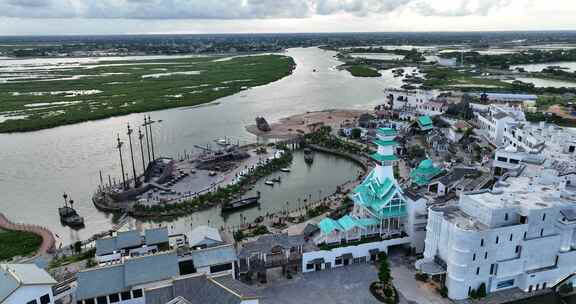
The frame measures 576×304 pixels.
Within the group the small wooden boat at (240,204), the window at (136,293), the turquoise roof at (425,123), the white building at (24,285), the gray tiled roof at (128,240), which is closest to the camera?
the white building at (24,285)

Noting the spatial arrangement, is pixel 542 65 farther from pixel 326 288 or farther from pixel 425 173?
pixel 326 288

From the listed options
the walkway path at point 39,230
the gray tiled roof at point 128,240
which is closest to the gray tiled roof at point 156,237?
the gray tiled roof at point 128,240

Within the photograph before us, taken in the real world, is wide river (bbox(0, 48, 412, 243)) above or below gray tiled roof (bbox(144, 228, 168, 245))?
below

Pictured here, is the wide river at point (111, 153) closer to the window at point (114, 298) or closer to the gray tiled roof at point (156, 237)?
the gray tiled roof at point (156, 237)

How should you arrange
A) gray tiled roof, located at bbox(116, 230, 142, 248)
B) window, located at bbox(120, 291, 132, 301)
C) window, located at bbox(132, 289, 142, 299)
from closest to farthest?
1. window, located at bbox(120, 291, 132, 301)
2. window, located at bbox(132, 289, 142, 299)
3. gray tiled roof, located at bbox(116, 230, 142, 248)

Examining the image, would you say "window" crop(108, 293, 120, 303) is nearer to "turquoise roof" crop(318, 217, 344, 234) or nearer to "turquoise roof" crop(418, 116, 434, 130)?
"turquoise roof" crop(318, 217, 344, 234)

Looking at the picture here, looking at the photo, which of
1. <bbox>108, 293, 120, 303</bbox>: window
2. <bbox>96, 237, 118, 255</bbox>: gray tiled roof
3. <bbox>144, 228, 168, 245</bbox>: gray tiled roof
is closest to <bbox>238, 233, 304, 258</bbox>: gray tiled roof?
<bbox>144, 228, 168, 245</bbox>: gray tiled roof
